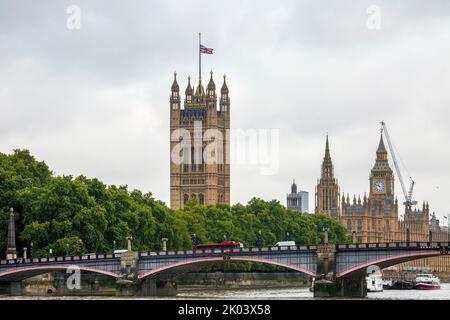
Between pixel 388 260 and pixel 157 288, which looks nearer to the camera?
pixel 388 260

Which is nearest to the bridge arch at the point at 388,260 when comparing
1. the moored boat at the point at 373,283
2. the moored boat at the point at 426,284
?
the moored boat at the point at 373,283

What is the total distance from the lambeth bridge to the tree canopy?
7239 millimetres

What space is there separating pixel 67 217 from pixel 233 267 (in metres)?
32.8

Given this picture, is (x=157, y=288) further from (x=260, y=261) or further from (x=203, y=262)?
(x=260, y=261)

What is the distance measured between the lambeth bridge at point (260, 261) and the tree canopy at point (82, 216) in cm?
724

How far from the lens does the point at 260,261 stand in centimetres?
10062

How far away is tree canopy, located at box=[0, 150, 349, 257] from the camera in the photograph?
116m

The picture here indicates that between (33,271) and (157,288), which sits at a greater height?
(33,271)

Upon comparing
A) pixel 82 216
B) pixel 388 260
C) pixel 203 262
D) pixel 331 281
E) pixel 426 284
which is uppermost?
pixel 82 216

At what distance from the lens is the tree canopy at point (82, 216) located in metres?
116

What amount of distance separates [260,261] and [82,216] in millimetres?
21407

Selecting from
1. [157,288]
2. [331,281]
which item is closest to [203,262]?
[157,288]
